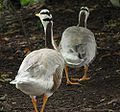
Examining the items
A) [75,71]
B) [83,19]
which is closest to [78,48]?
[75,71]

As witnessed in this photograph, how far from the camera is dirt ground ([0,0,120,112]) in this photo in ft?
25.1

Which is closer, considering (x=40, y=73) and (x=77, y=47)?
(x=40, y=73)

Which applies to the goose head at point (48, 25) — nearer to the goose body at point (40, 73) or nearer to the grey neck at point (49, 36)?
the grey neck at point (49, 36)

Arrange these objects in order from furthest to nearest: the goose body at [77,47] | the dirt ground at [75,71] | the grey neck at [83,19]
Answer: the grey neck at [83,19] → the goose body at [77,47] → the dirt ground at [75,71]

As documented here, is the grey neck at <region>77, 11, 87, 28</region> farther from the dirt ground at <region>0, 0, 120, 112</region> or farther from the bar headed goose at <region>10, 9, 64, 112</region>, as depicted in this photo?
the bar headed goose at <region>10, 9, 64, 112</region>

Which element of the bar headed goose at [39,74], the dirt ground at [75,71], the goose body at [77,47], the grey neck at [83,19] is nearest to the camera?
the bar headed goose at [39,74]

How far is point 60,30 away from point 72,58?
14.1ft

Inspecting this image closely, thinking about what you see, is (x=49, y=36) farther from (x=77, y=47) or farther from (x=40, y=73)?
(x=40, y=73)

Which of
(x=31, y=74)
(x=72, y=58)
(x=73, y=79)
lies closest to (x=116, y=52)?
(x=73, y=79)

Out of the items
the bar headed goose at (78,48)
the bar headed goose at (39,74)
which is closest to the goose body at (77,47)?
the bar headed goose at (78,48)

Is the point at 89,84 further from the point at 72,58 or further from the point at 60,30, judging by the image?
the point at 60,30

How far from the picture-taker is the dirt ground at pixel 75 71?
766cm

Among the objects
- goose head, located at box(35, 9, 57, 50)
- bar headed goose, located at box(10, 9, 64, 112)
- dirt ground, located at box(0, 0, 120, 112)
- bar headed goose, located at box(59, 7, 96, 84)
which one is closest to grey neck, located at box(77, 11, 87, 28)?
dirt ground, located at box(0, 0, 120, 112)

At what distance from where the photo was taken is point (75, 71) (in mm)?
9914
